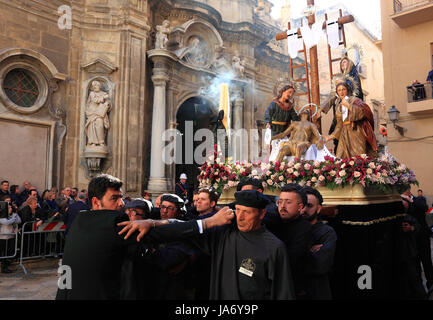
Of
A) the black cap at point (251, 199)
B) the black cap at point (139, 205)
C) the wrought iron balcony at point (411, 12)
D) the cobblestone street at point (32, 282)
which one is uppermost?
the wrought iron balcony at point (411, 12)

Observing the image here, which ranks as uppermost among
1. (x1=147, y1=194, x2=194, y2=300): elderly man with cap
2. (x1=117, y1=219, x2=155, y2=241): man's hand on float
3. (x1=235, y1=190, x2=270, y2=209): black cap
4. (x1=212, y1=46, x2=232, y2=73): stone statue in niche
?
(x1=212, y1=46, x2=232, y2=73): stone statue in niche

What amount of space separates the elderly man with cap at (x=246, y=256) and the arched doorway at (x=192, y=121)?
13211 mm

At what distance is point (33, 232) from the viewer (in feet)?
25.9

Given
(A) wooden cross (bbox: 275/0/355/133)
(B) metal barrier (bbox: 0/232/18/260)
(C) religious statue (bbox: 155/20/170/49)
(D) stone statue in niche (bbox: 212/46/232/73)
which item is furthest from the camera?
(D) stone statue in niche (bbox: 212/46/232/73)

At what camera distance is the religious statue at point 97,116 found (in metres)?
12.3

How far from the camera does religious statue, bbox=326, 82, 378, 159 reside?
19.8 ft

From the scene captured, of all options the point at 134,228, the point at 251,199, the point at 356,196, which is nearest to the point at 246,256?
the point at 251,199

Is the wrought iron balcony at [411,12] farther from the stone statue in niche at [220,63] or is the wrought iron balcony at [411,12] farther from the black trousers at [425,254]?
the black trousers at [425,254]

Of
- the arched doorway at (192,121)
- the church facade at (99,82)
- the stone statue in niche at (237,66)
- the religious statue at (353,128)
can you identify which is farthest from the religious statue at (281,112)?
the stone statue in niche at (237,66)

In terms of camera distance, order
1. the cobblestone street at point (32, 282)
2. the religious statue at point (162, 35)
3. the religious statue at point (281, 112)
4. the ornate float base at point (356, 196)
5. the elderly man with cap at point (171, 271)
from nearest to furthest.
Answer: the elderly man with cap at point (171, 271)
the ornate float base at point (356, 196)
the cobblestone street at point (32, 282)
the religious statue at point (281, 112)
the religious statue at point (162, 35)

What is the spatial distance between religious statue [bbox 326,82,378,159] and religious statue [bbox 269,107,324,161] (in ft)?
1.10

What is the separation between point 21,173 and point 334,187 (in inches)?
363

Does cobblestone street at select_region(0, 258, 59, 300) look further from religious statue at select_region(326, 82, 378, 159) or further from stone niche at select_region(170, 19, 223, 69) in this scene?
stone niche at select_region(170, 19, 223, 69)

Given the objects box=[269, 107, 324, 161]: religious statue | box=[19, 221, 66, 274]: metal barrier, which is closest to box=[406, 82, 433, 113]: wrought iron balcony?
box=[269, 107, 324, 161]: religious statue
